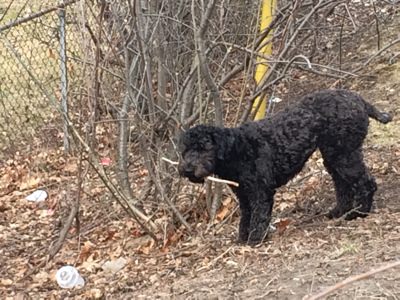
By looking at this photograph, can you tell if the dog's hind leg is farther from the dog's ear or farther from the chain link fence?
the chain link fence

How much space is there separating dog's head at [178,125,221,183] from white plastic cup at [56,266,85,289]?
1229 mm

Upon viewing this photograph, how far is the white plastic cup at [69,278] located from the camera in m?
5.29

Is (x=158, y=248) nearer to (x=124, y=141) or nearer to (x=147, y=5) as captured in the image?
(x=124, y=141)

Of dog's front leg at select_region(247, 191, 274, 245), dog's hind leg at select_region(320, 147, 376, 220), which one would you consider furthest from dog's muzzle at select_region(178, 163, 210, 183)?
dog's hind leg at select_region(320, 147, 376, 220)

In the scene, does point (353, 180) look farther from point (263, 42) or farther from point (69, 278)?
point (69, 278)

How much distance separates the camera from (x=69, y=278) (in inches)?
210

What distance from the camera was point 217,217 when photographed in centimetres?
596

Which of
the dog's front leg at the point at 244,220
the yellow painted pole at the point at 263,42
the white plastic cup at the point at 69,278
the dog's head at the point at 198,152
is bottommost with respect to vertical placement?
the white plastic cup at the point at 69,278

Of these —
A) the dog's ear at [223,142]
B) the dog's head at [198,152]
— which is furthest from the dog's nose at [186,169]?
the dog's ear at [223,142]

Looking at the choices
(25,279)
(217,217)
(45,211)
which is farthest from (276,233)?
(45,211)

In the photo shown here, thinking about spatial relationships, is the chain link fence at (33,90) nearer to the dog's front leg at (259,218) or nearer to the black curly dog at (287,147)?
the black curly dog at (287,147)

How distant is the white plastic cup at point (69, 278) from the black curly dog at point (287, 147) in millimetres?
1258

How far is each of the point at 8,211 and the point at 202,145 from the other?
3088 millimetres

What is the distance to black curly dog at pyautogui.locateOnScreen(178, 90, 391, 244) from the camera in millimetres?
5145
